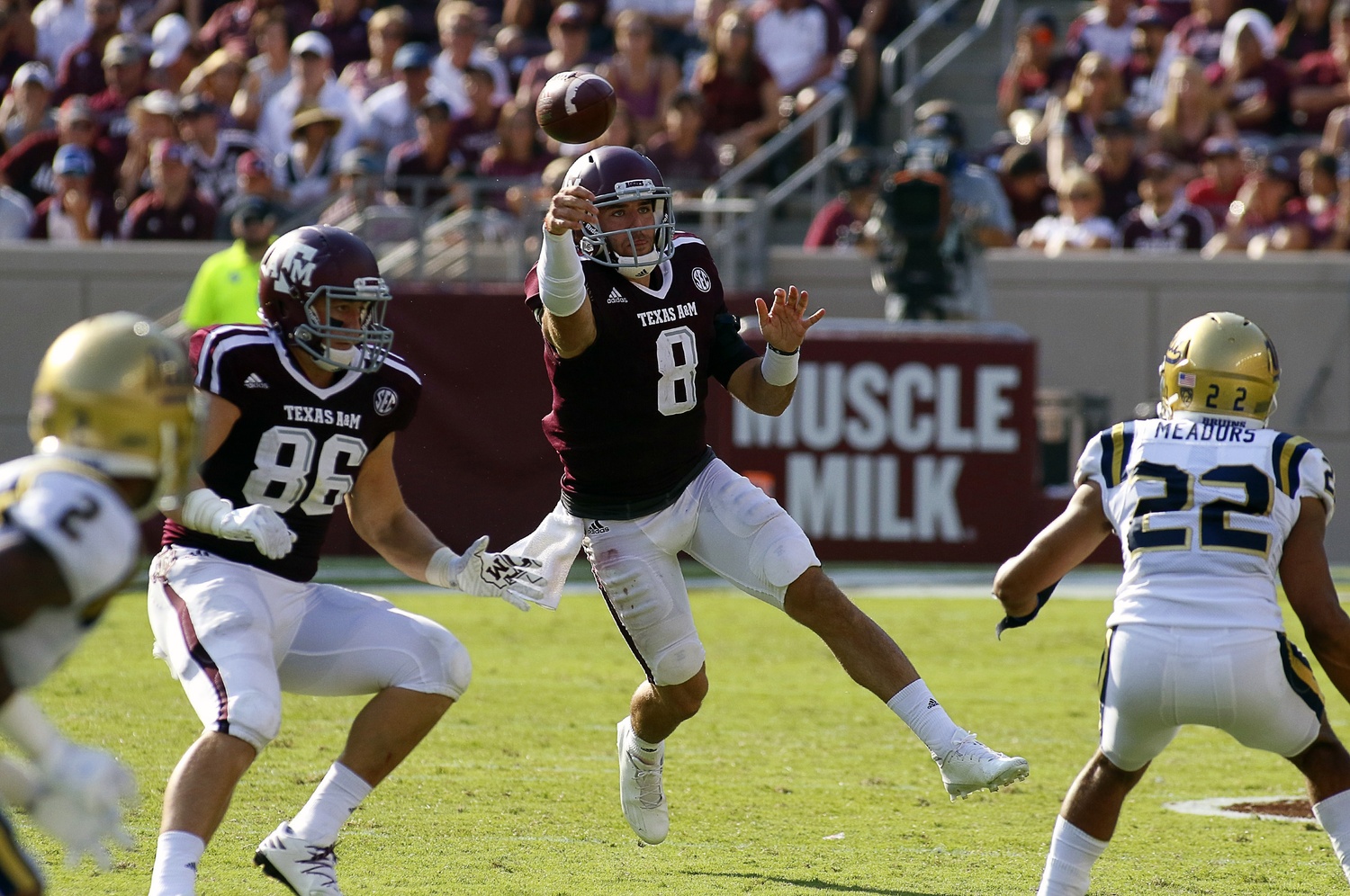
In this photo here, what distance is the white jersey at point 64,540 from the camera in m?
2.80

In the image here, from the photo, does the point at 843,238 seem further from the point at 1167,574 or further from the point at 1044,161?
the point at 1167,574

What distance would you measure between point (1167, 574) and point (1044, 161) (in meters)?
8.78

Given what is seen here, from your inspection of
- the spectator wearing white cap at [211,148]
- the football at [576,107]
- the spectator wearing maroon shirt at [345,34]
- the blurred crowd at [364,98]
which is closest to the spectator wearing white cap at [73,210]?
the blurred crowd at [364,98]

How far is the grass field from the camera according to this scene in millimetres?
4406

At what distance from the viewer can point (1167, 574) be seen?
3.67m

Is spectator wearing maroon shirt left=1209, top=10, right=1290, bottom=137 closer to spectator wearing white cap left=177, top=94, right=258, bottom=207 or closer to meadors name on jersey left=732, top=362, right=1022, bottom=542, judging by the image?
meadors name on jersey left=732, top=362, right=1022, bottom=542

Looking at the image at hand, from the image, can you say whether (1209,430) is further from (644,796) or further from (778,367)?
(644,796)

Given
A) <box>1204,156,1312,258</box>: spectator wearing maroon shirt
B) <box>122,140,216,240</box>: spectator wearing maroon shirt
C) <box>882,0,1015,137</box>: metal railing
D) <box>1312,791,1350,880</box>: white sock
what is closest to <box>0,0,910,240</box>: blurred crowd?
<box>122,140,216,240</box>: spectator wearing maroon shirt

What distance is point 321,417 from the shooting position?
162 inches

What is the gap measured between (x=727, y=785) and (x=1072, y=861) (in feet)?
6.08

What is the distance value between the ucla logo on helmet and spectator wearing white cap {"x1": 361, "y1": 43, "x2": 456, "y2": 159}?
8368 mm

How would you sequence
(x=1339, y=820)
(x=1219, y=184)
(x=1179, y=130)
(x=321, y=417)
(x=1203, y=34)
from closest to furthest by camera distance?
(x=1339, y=820) < (x=321, y=417) < (x=1219, y=184) < (x=1179, y=130) < (x=1203, y=34)

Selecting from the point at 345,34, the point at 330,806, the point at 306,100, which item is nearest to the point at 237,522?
the point at 330,806

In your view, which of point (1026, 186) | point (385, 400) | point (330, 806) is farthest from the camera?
point (1026, 186)
